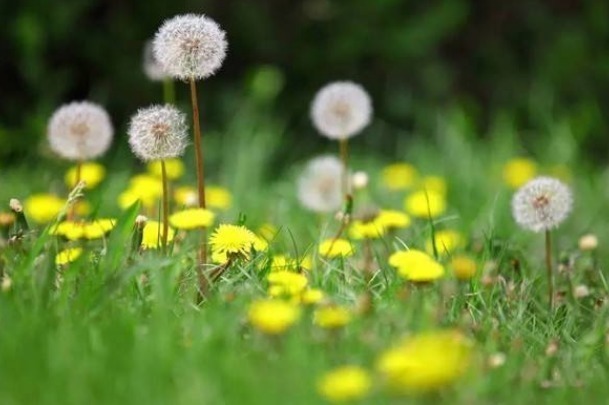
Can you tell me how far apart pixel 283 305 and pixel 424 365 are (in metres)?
0.38

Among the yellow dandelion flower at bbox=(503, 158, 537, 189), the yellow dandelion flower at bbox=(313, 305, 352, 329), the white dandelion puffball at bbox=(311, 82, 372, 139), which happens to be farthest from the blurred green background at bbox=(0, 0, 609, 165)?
the yellow dandelion flower at bbox=(313, 305, 352, 329)

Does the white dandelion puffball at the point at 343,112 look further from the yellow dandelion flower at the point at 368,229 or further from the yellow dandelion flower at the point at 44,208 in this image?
the yellow dandelion flower at the point at 44,208

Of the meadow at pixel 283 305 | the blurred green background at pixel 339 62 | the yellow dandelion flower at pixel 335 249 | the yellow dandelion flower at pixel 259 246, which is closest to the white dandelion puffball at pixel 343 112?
the meadow at pixel 283 305

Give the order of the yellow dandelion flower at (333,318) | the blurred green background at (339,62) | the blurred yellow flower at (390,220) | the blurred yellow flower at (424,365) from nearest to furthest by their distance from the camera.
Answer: the blurred yellow flower at (424,365) → the yellow dandelion flower at (333,318) → the blurred yellow flower at (390,220) → the blurred green background at (339,62)

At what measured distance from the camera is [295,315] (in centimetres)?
211

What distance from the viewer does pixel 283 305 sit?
2.12 metres

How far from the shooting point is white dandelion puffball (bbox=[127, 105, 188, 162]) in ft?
8.93

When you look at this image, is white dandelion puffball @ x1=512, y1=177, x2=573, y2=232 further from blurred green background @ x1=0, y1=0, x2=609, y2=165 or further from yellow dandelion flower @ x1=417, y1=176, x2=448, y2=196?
blurred green background @ x1=0, y1=0, x2=609, y2=165

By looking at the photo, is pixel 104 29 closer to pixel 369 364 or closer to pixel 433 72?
pixel 433 72

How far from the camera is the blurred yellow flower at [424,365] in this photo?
5.90 feet

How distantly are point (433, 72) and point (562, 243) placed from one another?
6.52ft

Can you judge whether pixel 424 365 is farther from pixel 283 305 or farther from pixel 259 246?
pixel 259 246

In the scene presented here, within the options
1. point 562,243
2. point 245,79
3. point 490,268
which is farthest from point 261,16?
point 490,268

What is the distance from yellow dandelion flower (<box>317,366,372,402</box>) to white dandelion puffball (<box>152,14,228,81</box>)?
0.98m
